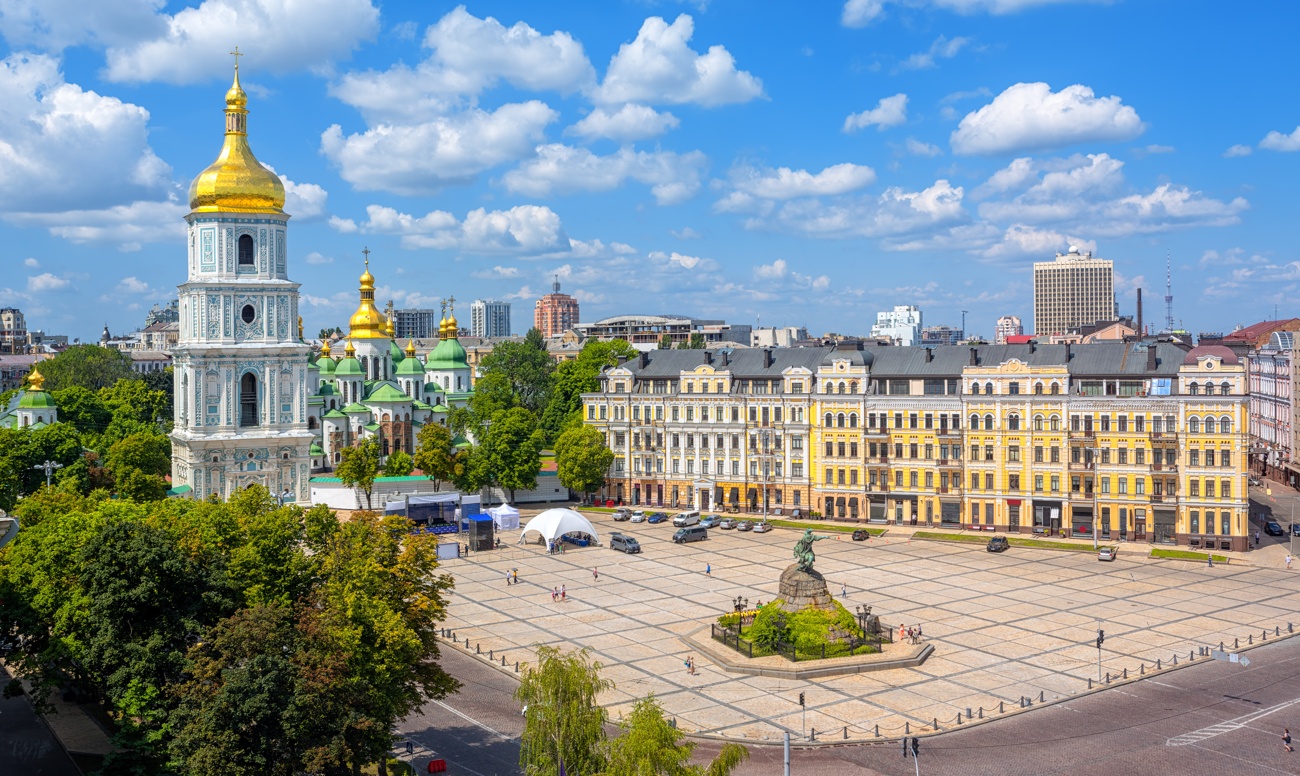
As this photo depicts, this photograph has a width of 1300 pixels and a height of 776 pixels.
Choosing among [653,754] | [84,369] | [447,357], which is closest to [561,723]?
[653,754]

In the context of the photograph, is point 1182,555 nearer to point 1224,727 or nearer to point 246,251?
point 1224,727

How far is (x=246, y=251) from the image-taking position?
85.4 metres

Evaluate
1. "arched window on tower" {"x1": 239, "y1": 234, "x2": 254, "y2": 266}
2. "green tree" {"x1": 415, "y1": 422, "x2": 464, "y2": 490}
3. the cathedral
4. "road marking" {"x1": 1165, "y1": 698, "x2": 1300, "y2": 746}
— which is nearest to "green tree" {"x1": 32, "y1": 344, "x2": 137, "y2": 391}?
"green tree" {"x1": 415, "y1": 422, "x2": 464, "y2": 490}

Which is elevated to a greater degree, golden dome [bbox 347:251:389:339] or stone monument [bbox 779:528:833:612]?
golden dome [bbox 347:251:389:339]

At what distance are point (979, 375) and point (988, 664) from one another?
42.6 metres

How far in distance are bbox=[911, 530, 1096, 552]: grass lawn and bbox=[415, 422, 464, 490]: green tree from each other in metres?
39.7

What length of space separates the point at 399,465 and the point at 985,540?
50.4 m

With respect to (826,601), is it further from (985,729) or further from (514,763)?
(514,763)

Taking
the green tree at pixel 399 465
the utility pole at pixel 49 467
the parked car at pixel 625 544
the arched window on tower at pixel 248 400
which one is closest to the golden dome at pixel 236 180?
the arched window on tower at pixel 248 400

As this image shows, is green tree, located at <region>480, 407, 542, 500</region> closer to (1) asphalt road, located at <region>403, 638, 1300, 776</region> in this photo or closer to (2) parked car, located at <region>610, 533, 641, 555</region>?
(2) parked car, located at <region>610, 533, 641, 555</region>

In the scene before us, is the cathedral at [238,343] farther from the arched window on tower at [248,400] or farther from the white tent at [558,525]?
the white tent at [558,525]

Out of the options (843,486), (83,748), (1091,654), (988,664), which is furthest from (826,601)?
(843,486)

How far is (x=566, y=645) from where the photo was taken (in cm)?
5759

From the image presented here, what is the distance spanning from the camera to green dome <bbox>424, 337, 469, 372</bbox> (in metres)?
136
